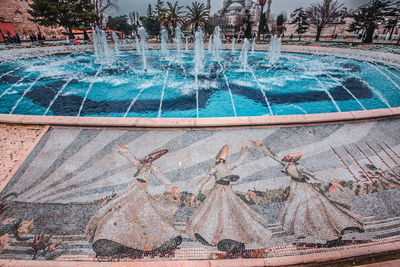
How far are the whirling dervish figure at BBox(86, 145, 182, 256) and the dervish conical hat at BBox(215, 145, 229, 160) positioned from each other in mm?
1328

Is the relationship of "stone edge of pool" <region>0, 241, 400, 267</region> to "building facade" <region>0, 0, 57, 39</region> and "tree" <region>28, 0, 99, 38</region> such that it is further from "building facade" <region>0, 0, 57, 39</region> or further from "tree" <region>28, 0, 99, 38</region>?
"building facade" <region>0, 0, 57, 39</region>

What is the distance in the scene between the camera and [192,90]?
34.4 ft

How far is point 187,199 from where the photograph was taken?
3.95m

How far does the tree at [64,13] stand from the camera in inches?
1075

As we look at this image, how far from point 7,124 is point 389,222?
9.09m

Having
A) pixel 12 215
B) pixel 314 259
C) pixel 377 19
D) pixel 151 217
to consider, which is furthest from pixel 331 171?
pixel 377 19

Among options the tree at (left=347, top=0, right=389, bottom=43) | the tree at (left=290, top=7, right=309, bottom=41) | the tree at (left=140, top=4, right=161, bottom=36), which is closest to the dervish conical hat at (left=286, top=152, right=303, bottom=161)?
the tree at (left=347, top=0, right=389, bottom=43)

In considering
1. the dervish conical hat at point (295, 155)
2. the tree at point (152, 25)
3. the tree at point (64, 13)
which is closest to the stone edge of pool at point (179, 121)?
the dervish conical hat at point (295, 155)

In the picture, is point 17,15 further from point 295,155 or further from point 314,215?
point 314,215

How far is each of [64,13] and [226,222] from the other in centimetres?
3862

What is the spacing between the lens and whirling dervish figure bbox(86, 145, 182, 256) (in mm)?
3311

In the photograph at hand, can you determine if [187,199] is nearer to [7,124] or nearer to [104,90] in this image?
[7,124]

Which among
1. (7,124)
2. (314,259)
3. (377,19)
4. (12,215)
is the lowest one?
(314,259)

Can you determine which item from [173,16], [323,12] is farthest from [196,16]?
[323,12]
